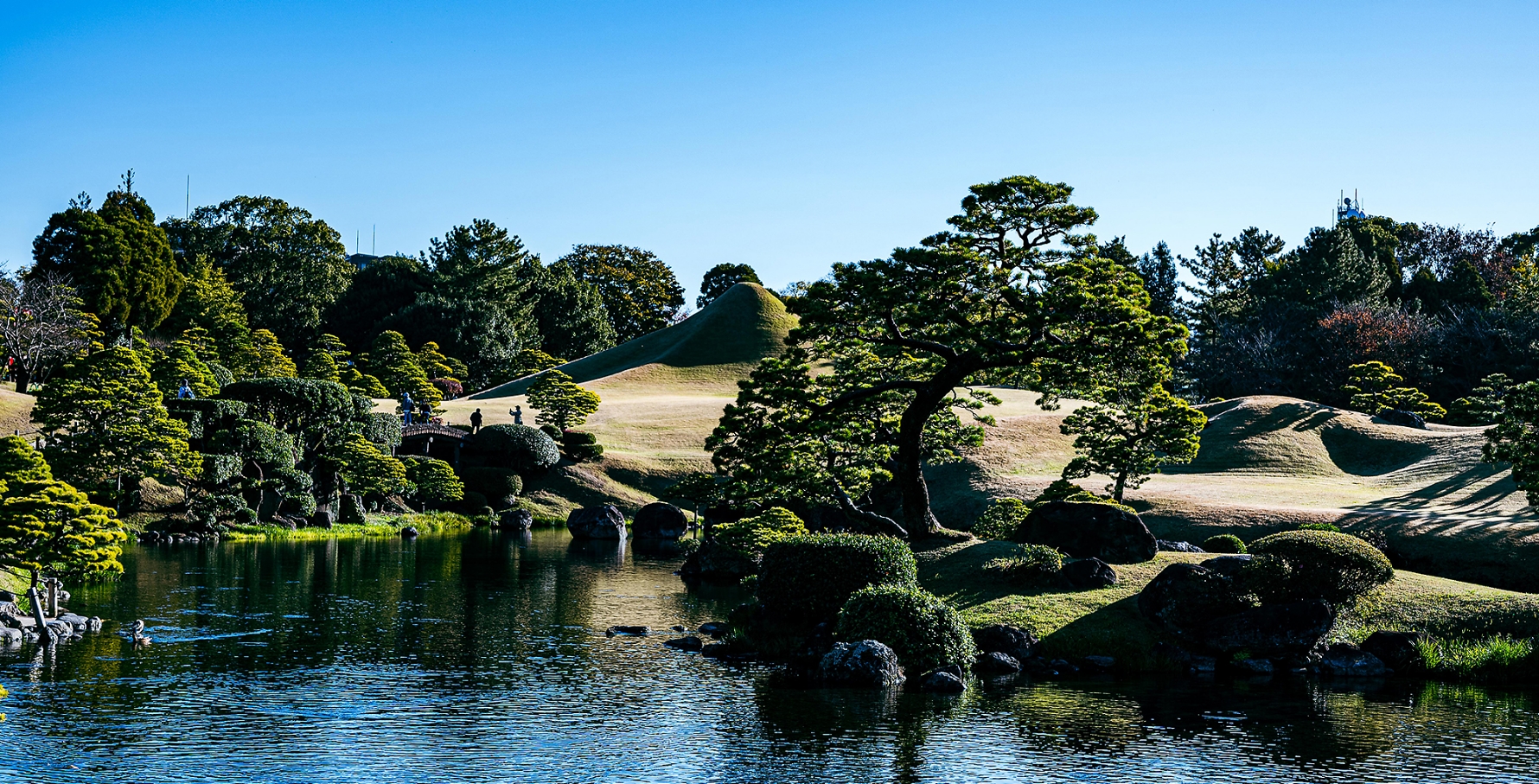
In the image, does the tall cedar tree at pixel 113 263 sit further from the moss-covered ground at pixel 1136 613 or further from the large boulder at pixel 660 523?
the moss-covered ground at pixel 1136 613

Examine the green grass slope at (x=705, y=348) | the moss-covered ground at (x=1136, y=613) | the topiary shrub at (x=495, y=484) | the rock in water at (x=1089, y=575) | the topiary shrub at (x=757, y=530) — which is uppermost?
the green grass slope at (x=705, y=348)

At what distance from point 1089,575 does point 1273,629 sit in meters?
5.03

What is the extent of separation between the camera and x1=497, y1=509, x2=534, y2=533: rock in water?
71562 millimetres

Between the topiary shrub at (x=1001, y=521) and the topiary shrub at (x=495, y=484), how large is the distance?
40.8m

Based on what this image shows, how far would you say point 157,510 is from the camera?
2309 inches

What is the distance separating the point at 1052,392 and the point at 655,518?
3265 cm

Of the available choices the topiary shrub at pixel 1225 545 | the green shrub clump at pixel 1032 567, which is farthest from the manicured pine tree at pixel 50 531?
the topiary shrub at pixel 1225 545

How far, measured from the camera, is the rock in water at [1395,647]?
91.2ft

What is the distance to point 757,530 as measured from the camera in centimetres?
4312

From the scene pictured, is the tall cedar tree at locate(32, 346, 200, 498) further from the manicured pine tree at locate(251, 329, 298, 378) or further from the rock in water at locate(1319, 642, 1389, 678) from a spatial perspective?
the rock in water at locate(1319, 642, 1389, 678)

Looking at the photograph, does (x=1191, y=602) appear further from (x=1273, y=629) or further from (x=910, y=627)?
(x=910, y=627)

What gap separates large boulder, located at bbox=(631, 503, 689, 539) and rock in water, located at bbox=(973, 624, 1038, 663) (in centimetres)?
3822

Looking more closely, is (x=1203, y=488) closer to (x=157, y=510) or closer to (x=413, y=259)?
(x=157, y=510)

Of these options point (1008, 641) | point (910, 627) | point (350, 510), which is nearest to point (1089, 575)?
point (1008, 641)
